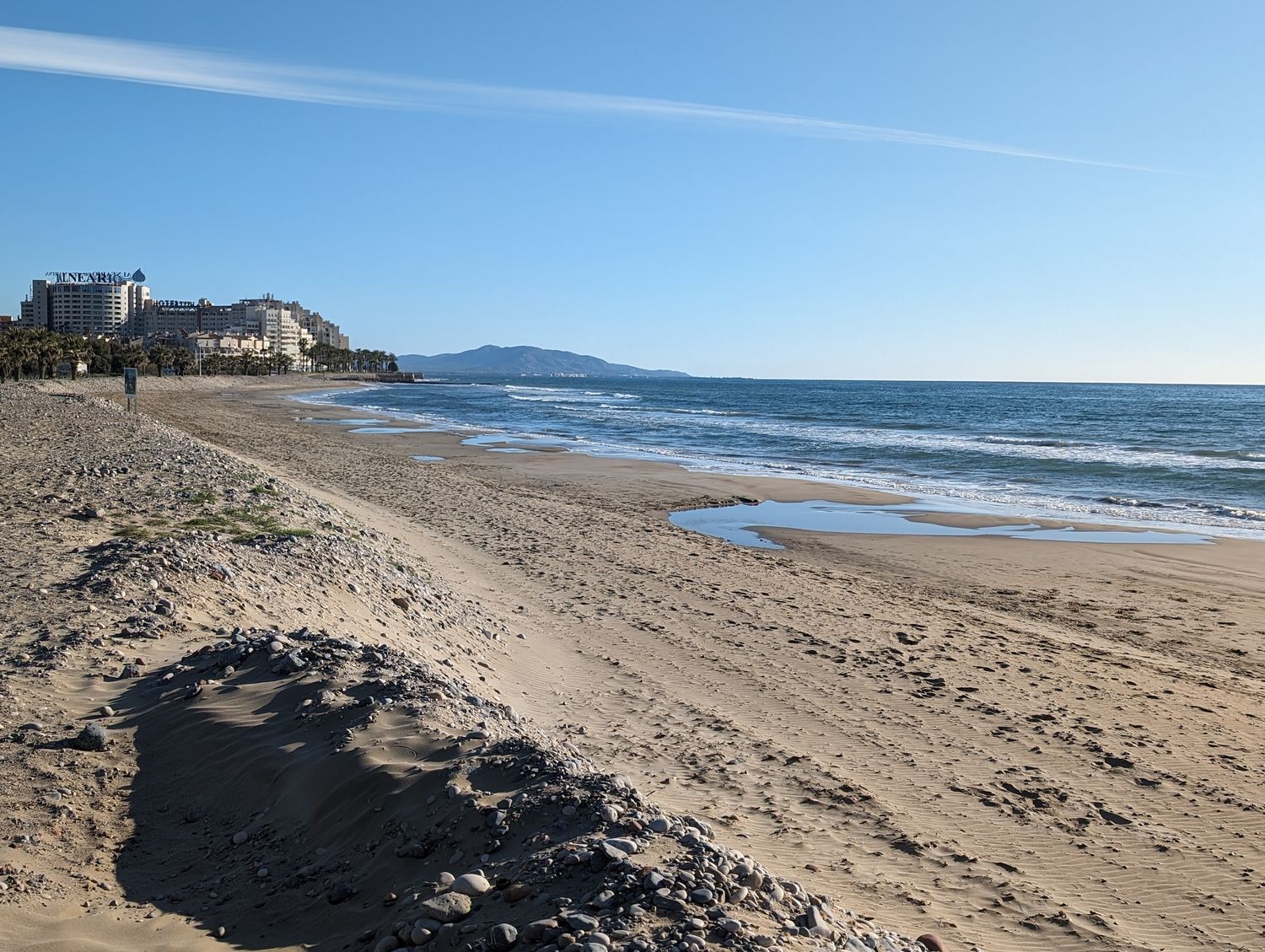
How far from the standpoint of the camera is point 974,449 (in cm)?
4075

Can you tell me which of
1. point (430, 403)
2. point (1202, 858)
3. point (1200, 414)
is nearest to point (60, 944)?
point (1202, 858)

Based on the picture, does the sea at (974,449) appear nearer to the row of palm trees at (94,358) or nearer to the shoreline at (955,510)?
the shoreline at (955,510)

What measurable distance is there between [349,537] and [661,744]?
252 inches

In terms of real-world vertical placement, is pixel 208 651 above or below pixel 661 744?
above

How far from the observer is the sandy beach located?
5340mm

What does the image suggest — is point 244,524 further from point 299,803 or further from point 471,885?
point 471,885

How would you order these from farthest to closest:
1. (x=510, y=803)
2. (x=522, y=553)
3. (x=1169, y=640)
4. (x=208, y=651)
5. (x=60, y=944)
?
(x=522, y=553) < (x=1169, y=640) < (x=208, y=651) < (x=510, y=803) < (x=60, y=944)

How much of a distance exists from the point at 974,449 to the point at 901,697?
3459 cm

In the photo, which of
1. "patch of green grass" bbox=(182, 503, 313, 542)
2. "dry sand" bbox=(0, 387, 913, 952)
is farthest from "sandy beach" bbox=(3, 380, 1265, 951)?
"patch of green grass" bbox=(182, 503, 313, 542)

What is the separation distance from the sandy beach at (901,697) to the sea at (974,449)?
23.3ft

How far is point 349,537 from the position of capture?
39.6 feet

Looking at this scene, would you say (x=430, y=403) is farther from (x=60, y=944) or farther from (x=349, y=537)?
(x=60, y=944)

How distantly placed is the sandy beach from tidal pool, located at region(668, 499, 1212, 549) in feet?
3.14

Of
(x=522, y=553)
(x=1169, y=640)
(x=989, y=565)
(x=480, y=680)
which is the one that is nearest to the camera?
(x=480, y=680)
